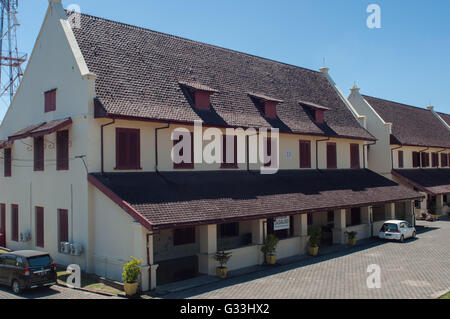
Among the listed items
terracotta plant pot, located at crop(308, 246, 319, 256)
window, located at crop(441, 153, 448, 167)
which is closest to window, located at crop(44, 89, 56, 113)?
terracotta plant pot, located at crop(308, 246, 319, 256)

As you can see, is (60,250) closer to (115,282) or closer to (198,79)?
(115,282)

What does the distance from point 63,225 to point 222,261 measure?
8.28m

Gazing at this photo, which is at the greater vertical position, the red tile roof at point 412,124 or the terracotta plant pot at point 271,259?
the red tile roof at point 412,124

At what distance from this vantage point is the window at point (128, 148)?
18.7 m

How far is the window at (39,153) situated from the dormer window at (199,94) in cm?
837

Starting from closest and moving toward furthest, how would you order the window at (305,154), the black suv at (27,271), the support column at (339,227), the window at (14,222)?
the black suv at (27,271), the window at (14,222), the support column at (339,227), the window at (305,154)

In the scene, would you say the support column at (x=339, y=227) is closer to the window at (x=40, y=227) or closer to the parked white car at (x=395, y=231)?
the parked white car at (x=395, y=231)

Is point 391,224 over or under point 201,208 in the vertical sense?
under

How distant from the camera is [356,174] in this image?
99.9 ft

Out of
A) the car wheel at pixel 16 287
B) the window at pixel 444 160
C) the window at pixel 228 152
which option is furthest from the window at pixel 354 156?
the car wheel at pixel 16 287
